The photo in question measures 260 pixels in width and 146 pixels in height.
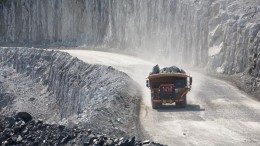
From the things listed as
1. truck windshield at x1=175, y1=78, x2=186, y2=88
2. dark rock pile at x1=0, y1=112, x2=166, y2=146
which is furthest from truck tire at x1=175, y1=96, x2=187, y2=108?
dark rock pile at x1=0, y1=112, x2=166, y2=146

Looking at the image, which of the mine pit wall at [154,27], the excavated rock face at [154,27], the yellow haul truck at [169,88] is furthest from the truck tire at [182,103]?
the excavated rock face at [154,27]

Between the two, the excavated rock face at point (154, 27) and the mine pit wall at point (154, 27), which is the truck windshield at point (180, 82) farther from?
the excavated rock face at point (154, 27)

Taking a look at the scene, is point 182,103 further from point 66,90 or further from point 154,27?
point 154,27

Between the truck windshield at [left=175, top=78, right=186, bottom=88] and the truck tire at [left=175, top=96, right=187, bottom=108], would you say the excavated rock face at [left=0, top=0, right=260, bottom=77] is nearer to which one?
the truck windshield at [left=175, top=78, right=186, bottom=88]

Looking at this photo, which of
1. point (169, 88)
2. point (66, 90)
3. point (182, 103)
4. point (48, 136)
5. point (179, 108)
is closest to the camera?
point (48, 136)

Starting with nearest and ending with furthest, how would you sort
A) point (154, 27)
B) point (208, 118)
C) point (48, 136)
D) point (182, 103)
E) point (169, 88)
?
point (48, 136) < point (208, 118) < point (182, 103) < point (169, 88) < point (154, 27)

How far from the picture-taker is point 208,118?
87.0ft

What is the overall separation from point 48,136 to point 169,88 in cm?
996

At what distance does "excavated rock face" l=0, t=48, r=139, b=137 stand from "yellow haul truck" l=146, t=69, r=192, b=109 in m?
1.43

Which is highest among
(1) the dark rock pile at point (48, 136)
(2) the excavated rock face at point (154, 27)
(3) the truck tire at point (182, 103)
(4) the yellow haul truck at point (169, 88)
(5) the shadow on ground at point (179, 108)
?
(2) the excavated rock face at point (154, 27)

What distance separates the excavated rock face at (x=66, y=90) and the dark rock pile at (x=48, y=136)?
67.7 inches

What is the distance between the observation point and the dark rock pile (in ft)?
64.1

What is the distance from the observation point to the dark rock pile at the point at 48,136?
19547 millimetres

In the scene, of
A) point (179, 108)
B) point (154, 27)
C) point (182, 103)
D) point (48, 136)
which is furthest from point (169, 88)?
point (154, 27)
